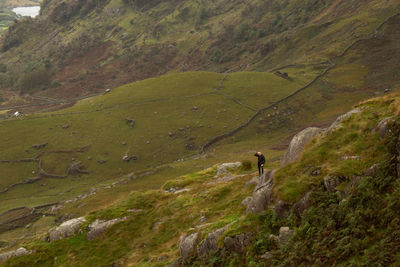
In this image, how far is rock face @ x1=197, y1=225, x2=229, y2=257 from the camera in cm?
2014

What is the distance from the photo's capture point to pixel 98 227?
30062 mm

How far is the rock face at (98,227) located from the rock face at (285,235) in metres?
19.1

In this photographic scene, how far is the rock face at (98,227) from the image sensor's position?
97.1 ft

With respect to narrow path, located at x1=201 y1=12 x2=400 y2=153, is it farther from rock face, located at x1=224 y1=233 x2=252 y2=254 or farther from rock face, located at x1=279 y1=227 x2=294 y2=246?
rock face, located at x1=279 y1=227 x2=294 y2=246

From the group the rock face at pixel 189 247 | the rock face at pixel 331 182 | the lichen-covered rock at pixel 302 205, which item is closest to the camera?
the lichen-covered rock at pixel 302 205

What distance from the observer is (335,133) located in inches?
917

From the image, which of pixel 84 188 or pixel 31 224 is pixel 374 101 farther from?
pixel 84 188

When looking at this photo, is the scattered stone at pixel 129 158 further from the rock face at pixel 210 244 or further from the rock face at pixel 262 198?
the rock face at pixel 262 198

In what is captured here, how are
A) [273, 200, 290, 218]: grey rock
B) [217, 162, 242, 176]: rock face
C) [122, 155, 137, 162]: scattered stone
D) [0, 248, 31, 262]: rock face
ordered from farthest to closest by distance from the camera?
[122, 155, 137, 162]: scattered stone → [217, 162, 242, 176]: rock face → [0, 248, 31, 262]: rock face → [273, 200, 290, 218]: grey rock

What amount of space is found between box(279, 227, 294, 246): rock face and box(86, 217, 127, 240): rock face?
19.1 metres

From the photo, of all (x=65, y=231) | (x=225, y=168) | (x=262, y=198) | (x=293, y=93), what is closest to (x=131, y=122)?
(x=293, y=93)

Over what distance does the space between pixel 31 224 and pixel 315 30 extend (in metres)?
162

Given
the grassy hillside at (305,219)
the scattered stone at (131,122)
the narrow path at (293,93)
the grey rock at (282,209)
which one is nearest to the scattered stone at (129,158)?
the scattered stone at (131,122)

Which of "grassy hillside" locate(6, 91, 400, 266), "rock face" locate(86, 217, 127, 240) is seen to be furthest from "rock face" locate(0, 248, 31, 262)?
"rock face" locate(86, 217, 127, 240)
